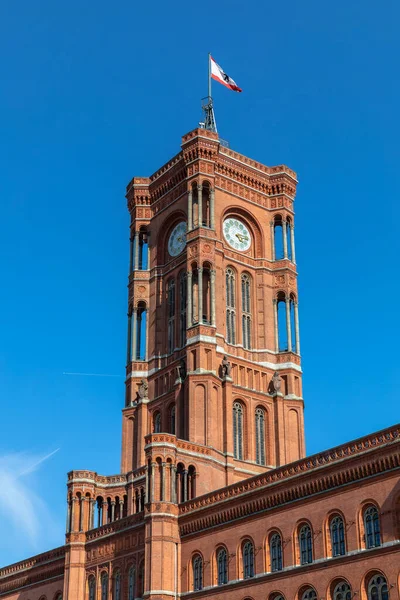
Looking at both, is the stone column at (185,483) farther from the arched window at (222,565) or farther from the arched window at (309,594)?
the arched window at (309,594)

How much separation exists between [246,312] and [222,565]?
103 feet

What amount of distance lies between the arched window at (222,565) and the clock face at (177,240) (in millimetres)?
34843

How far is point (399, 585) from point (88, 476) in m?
34.0

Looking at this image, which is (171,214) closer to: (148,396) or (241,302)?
(241,302)

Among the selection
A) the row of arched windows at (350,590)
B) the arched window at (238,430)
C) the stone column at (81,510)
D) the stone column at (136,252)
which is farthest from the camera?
the stone column at (136,252)

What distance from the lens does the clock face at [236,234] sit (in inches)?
3442

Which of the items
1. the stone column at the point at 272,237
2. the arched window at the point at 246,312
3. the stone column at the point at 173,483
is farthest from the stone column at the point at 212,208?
the stone column at the point at 173,483

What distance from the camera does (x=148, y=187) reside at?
9325 centimetres

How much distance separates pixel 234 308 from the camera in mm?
84625

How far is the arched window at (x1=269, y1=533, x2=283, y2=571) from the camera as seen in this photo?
54281 mm

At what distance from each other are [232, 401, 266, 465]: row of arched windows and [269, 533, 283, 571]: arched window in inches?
909

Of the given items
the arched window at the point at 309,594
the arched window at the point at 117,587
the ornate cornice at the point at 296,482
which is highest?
the ornate cornice at the point at 296,482

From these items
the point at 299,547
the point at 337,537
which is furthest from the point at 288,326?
the point at 337,537

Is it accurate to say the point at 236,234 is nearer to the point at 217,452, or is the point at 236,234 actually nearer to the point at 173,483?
the point at 217,452
